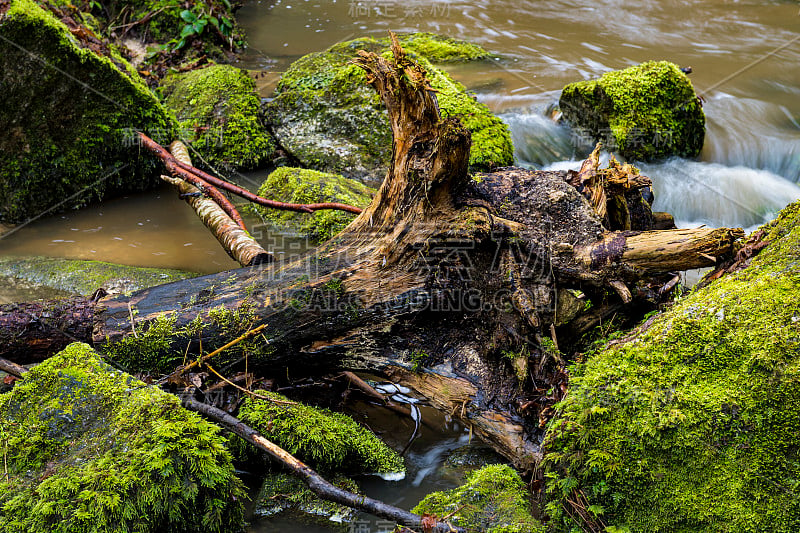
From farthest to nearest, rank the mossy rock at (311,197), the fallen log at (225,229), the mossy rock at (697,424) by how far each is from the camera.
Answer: the mossy rock at (311,197) → the fallen log at (225,229) → the mossy rock at (697,424)

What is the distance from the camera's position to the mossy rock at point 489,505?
2.67m

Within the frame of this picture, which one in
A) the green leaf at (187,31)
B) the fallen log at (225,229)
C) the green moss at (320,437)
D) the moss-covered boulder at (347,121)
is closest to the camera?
the green moss at (320,437)

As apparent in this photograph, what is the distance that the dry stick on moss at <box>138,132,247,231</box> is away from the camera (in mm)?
5283

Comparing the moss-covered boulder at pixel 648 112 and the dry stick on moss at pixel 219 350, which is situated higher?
the moss-covered boulder at pixel 648 112

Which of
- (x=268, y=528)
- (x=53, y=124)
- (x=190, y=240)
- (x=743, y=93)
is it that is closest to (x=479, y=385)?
(x=268, y=528)

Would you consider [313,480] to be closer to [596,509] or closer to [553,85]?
[596,509]

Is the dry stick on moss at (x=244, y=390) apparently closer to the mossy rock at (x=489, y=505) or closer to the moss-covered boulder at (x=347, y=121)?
the mossy rock at (x=489, y=505)

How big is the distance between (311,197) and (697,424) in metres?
4.36

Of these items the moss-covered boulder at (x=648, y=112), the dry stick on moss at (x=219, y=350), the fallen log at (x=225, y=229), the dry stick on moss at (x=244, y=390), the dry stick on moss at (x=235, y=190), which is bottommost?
the dry stick on moss at (x=244, y=390)

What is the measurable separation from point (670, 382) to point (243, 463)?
2278 millimetres

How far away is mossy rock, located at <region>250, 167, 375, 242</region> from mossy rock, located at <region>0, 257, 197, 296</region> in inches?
52.9

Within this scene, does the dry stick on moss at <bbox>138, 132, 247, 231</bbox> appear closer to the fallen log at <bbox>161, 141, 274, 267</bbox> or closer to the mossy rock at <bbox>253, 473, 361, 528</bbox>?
the fallen log at <bbox>161, 141, 274, 267</bbox>

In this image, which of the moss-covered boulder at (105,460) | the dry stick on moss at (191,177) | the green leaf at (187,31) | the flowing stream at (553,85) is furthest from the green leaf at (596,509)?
the green leaf at (187,31)

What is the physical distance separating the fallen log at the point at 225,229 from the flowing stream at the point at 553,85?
43cm
